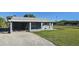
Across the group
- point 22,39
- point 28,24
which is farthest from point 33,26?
point 22,39

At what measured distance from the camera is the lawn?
428 inches

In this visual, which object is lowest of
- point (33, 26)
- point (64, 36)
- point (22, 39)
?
point (22, 39)

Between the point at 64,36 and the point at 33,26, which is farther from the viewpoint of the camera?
the point at 33,26

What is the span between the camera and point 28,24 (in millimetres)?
11078

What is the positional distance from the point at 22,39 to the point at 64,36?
1362 mm

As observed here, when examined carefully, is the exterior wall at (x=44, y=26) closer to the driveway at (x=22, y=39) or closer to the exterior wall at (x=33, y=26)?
the exterior wall at (x=33, y=26)

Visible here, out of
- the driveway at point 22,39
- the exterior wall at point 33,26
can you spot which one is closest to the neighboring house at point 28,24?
the exterior wall at point 33,26

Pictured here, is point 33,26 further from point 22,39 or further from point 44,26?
point 22,39

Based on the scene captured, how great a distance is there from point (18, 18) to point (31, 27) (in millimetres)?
560

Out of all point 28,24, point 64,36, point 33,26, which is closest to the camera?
point 64,36

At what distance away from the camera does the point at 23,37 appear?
11000 mm

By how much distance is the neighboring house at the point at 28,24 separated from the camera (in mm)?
10984
